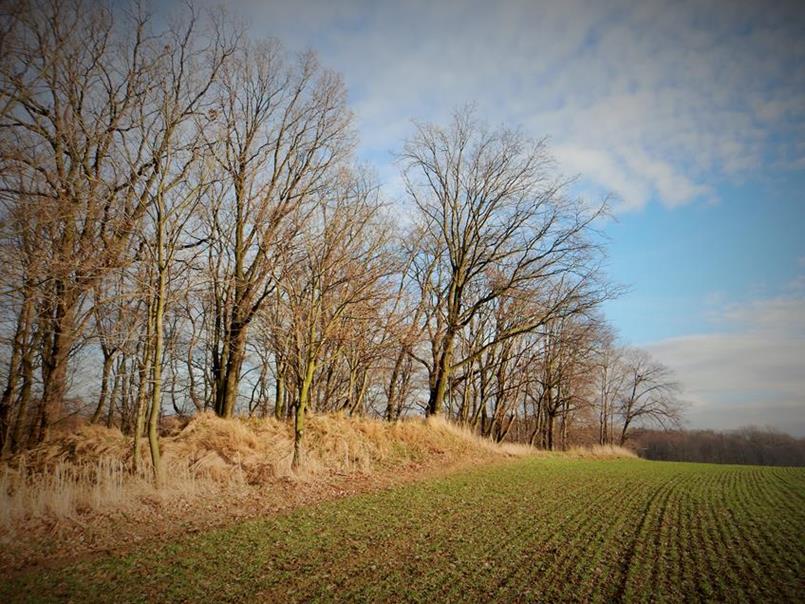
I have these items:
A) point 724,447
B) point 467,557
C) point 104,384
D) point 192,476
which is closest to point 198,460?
point 192,476

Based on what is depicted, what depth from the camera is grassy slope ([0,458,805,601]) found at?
173 inches

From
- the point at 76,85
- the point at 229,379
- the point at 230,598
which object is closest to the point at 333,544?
the point at 230,598

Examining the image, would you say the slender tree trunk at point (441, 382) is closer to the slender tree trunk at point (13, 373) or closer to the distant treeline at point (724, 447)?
the slender tree trunk at point (13, 373)

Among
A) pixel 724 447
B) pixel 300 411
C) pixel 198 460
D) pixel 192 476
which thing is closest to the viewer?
pixel 192 476

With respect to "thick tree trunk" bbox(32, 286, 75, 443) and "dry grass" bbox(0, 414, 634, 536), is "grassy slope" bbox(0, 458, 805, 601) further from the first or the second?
"thick tree trunk" bbox(32, 286, 75, 443)

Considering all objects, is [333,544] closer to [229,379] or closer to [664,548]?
[664,548]

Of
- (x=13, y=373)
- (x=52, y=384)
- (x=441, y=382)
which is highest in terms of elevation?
(x=441, y=382)

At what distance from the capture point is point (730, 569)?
5090 millimetres

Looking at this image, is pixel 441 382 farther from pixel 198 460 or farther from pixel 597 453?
pixel 597 453

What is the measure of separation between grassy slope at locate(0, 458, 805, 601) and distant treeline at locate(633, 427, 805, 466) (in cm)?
4671

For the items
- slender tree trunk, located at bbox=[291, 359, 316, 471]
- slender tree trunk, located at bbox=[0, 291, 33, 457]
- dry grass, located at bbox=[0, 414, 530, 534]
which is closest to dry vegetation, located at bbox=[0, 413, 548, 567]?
dry grass, located at bbox=[0, 414, 530, 534]

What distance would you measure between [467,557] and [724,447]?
6387cm

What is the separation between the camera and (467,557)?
208 inches

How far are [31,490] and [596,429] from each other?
50226 mm
